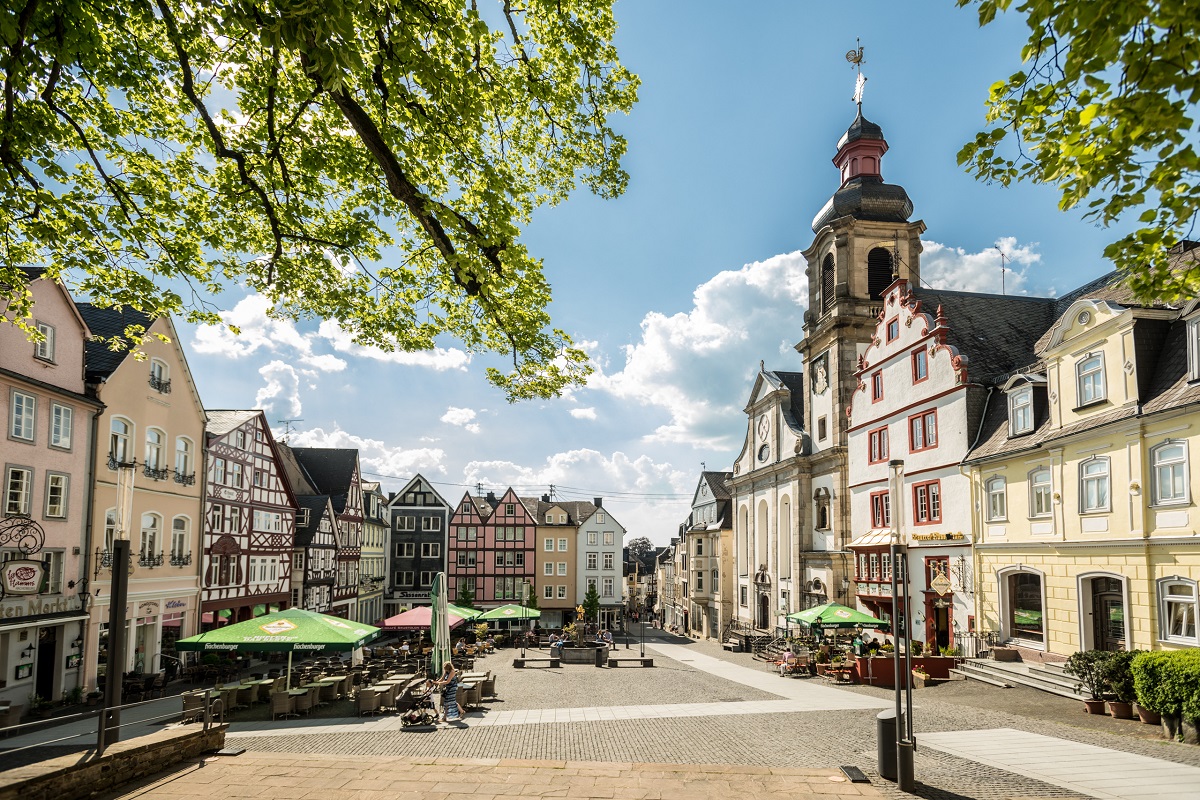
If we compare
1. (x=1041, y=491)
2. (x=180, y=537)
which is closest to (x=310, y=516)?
(x=180, y=537)

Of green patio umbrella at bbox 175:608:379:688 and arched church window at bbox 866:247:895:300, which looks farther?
arched church window at bbox 866:247:895:300

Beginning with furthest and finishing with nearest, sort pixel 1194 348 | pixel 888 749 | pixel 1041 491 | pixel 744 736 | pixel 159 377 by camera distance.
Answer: pixel 159 377 < pixel 1041 491 < pixel 1194 348 < pixel 744 736 < pixel 888 749

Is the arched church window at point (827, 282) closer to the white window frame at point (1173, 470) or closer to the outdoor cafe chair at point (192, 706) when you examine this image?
the white window frame at point (1173, 470)

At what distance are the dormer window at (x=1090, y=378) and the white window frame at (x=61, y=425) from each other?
2837cm

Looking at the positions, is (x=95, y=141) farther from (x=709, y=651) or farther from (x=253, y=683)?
(x=709, y=651)

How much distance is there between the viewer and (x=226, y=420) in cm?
3572

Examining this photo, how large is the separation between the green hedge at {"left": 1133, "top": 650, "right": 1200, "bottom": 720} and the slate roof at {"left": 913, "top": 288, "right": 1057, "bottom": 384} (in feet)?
44.3

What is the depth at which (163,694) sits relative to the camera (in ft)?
79.3

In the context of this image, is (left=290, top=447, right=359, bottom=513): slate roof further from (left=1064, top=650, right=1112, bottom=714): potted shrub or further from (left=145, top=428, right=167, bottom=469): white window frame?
(left=1064, top=650, right=1112, bottom=714): potted shrub

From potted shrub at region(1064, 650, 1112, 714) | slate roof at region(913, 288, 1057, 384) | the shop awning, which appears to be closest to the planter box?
potted shrub at region(1064, 650, 1112, 714)

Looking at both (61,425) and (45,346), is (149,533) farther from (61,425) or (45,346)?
(45,346)

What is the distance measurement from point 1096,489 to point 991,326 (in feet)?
39.3

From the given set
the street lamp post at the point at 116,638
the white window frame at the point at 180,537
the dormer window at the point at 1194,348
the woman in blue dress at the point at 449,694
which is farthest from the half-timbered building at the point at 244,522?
the dormer window at the point at 1194,348

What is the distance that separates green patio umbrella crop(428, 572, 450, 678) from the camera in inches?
767
